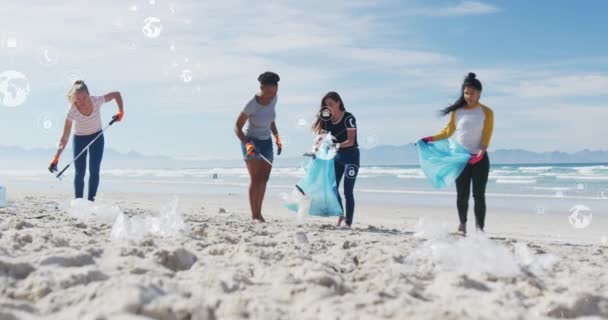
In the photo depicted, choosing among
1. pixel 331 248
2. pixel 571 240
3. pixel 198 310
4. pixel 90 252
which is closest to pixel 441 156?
pixel 571 240

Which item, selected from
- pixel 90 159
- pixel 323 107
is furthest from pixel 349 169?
pixel 90 159

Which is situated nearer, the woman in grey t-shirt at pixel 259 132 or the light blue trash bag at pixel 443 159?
the light blue trash bag at pixel 443 159

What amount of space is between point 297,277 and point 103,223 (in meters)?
3.12

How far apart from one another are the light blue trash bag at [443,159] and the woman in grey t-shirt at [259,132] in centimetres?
175

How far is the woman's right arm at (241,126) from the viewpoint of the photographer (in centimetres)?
708

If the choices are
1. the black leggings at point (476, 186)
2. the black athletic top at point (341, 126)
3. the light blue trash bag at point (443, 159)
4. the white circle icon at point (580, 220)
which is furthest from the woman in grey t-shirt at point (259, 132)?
the white circle icon at point (580, 220)

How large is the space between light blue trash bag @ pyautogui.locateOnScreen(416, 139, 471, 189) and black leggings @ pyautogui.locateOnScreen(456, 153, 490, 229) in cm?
8

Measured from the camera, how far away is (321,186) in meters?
7.38

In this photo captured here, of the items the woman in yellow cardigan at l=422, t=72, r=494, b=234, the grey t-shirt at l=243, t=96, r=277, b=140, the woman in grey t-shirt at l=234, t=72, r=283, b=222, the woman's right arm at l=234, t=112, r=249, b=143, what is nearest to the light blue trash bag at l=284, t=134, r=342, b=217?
the woman in grey t-shirt at l=234, t=72, r=283, b=222

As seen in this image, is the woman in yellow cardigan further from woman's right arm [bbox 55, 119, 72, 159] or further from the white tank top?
woman's right arm [bbox 55, 119, 72, 159]

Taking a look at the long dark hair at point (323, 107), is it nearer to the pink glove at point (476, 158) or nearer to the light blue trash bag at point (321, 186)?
the light blue trash bag at point (321, 186)

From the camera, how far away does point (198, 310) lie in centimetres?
270

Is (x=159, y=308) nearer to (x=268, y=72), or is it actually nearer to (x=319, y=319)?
(x=319, y=319)

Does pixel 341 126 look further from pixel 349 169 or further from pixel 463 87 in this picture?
pixel 463 87
